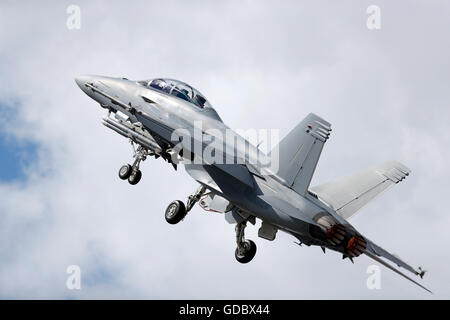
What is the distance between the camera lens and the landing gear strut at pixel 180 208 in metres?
16.6

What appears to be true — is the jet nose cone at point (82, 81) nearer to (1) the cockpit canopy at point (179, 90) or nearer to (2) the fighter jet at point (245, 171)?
(2) the fighter jet at point (245, 171)

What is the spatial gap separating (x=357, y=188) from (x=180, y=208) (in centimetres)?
460

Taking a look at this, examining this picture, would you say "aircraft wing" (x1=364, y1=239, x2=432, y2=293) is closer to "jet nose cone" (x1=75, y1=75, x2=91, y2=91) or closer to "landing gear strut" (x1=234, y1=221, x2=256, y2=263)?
"landing gear strut" (x1=234, y1=221, x2=256, y2=263)

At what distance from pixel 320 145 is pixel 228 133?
3.02 m

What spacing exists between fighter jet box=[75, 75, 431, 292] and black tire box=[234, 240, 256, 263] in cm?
3

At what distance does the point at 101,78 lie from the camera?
1983 cm

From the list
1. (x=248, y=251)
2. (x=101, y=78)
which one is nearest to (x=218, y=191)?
(x=248, y=251)

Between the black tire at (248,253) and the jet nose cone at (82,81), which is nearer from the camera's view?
the black tire at (248,253)

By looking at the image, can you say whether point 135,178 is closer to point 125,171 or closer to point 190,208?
point 125,171

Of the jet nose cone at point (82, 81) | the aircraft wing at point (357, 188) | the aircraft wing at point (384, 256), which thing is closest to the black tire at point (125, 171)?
the jet nose cone at point (82, 81)

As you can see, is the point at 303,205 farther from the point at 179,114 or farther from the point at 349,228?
the point at 179,114

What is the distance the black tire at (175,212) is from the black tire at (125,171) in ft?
8.91

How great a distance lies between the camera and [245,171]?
15.1 m

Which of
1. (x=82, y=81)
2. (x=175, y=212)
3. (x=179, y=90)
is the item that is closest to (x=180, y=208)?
(x=175, y=212)
